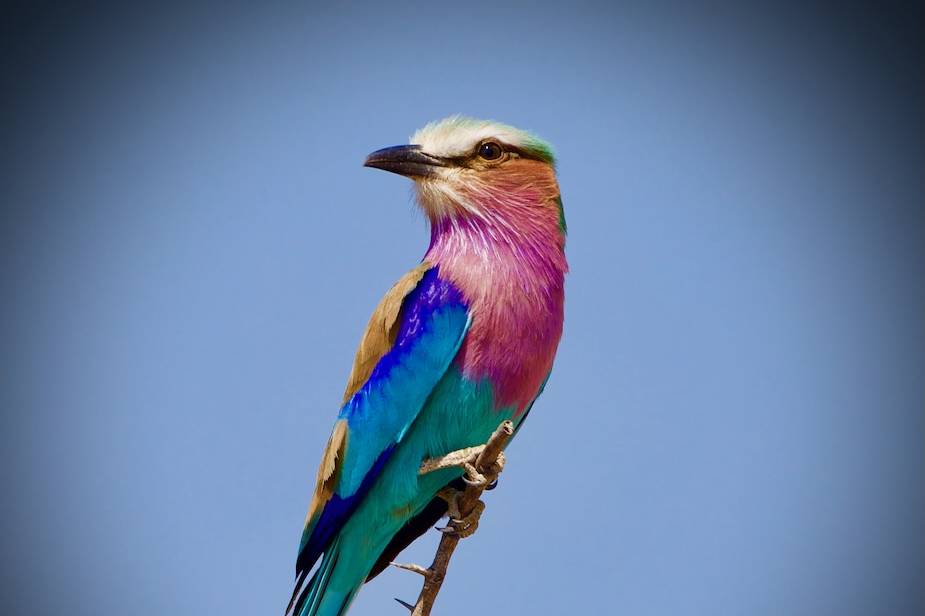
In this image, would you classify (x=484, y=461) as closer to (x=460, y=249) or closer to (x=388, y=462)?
(x=388, y=462)

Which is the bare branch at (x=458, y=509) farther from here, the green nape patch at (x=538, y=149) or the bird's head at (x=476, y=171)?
the green nape patch at (x=538, y=149)

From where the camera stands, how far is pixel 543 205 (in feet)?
12.6

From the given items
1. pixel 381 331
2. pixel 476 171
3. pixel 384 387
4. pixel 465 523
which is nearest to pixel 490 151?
pixel 476 171

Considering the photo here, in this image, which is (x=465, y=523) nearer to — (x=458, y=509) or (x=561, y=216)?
(x=458, y=509)

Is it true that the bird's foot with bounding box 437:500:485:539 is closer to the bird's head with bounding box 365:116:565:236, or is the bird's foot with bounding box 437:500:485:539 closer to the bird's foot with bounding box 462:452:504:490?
the bird's foot with bounding box 462:452:504:490

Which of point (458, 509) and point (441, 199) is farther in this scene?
point (441, 199)

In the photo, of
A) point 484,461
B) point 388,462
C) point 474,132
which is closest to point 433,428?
point 388,462

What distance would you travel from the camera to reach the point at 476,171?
3879mm

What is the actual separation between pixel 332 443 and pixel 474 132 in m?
1.44

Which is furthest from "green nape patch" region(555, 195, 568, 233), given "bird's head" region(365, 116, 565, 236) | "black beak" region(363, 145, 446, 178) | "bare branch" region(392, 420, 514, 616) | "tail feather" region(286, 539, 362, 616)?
"tail feather" region(286, 539, 362, 616)

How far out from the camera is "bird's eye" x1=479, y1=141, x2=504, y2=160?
3.89 metres

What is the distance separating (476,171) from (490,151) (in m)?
0.11

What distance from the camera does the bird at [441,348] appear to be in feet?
11.5

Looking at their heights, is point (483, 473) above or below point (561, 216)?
below
